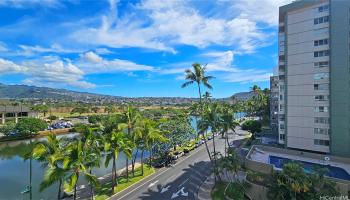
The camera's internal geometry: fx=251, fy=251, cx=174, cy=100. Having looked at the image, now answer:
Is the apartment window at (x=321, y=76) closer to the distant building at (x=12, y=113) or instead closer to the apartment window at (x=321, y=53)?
the apartment window at (x=321, y=53)

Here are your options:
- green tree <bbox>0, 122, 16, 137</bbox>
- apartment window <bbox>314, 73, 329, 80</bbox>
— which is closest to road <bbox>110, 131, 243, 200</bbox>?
apartment window <bbox>314, 73, 329, 80</bbox>

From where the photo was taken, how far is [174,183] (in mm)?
38938

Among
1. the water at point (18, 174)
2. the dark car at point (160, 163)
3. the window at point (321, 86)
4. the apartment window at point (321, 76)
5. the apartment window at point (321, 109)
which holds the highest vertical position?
the apartment window at point (321, 76)

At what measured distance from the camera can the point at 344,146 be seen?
130 ft

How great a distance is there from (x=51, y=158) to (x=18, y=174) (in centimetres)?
3284

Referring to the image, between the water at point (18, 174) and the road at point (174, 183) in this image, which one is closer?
the road at point (174, 183)

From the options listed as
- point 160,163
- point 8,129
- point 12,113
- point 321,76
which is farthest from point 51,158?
point 12,113

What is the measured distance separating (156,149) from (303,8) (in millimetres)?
38848

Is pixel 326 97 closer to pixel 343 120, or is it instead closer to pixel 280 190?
pixel 343 120

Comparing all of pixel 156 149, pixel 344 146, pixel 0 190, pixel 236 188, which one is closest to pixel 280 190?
pixel 236 188

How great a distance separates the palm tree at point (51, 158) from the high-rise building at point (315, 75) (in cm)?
3922

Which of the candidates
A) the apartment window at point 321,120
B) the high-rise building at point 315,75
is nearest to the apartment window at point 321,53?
the high-rise building at point 315,75

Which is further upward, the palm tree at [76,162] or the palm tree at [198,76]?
the palm tree at [198,76]

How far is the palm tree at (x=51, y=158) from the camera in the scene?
24328mm
